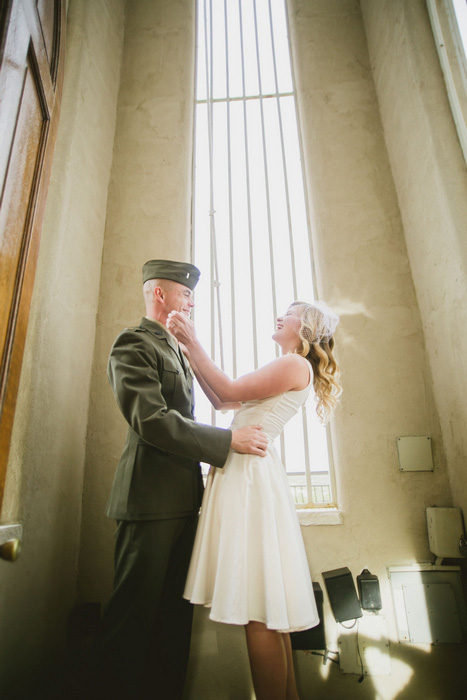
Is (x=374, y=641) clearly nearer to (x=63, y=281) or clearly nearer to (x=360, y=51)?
(x=63, y=281)

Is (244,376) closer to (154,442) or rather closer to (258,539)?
(154,442)

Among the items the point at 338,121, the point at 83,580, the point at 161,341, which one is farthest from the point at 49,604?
the point at 338,121

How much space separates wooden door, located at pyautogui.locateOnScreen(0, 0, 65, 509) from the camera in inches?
45.1

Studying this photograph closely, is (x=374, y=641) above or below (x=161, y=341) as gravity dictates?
below

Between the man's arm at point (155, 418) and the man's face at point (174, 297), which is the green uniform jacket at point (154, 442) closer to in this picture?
the man's arm at point (155, 418)

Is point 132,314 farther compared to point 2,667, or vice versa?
point 132,314

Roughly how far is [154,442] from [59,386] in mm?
743

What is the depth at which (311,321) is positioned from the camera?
168 cm

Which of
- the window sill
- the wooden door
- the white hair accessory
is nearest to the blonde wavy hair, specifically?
the white hair accessory

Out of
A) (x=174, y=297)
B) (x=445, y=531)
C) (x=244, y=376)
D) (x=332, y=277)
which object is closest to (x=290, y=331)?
(x=244, y=376)

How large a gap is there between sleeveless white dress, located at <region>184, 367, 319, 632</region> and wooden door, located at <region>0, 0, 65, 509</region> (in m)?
0.71

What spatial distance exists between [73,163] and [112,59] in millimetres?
1371

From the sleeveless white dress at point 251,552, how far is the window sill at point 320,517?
0.54 meters

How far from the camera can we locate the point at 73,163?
1973 mm
